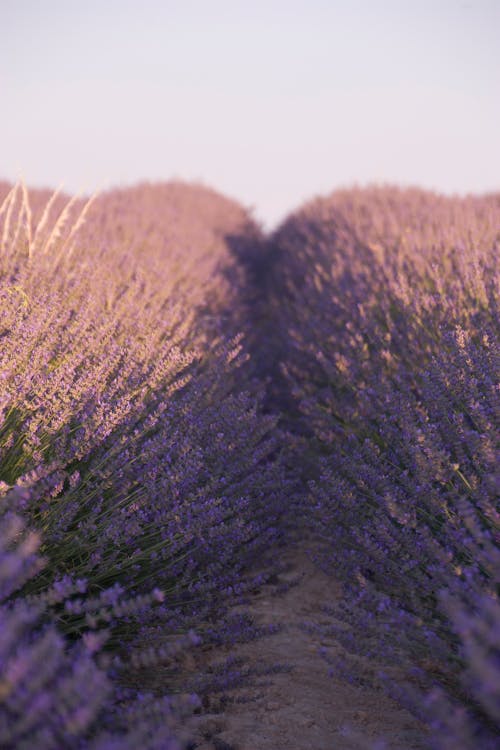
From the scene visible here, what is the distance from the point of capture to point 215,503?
201 cm

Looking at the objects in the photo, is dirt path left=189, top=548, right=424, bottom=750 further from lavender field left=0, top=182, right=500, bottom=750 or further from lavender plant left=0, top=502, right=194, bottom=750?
lavender plant left=0, top=502, right=194, bottom=750

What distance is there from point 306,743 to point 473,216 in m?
4.72

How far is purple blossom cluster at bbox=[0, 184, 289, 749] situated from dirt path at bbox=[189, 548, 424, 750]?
5.4 inches

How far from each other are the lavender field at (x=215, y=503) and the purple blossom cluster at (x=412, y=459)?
0.5 inches

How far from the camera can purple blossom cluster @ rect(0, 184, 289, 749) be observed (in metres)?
1.34

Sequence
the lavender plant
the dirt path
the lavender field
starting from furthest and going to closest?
the dirt path
the lavender field
the lavender plant

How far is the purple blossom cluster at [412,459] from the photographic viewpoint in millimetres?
1496

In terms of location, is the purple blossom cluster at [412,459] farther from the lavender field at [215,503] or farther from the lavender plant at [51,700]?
the lavender plant at [51,700]

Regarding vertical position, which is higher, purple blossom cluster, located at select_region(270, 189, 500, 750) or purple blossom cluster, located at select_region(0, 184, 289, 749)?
purple blossom cluster, located at select_region(270, 189, 500, 750)

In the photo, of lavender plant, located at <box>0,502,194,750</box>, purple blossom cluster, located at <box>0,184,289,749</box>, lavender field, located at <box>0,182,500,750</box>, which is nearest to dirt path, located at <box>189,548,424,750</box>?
lavender field, located at <box>0,182,500,750</box>

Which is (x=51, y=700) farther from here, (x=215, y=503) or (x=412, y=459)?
(x=412, y=459)

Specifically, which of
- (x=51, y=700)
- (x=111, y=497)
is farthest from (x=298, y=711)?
(x=51, y=700)

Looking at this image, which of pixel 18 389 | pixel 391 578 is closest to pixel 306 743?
pixel 391 578

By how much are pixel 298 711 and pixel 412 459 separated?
2.72 feet
